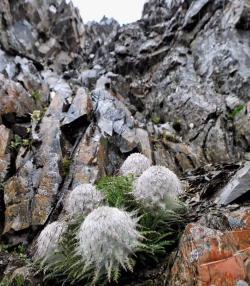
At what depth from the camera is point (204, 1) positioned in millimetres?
22531

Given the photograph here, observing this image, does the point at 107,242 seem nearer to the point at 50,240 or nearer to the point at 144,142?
the point at 50,240

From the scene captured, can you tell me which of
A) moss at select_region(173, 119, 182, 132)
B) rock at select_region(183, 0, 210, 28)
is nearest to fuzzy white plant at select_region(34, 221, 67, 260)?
moss at select_region(173, 119, 182, 132)

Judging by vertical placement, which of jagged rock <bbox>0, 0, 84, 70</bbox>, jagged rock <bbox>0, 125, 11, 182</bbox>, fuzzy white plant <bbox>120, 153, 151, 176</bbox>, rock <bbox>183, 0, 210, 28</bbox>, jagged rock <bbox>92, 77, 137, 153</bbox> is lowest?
fuzzy white plant <bbox>120, 153, 151, 176</bbox>

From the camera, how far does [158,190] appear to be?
199 inches

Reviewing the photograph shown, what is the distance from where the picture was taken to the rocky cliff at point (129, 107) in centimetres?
930

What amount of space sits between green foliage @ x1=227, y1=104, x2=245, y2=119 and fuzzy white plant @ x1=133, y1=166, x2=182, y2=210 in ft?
38.8

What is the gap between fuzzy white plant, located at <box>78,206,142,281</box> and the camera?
4301 millimetres

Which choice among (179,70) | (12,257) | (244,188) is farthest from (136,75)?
(244,188)

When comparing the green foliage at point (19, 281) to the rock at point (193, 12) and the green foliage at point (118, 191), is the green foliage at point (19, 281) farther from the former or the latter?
the rock at point (193, 12)

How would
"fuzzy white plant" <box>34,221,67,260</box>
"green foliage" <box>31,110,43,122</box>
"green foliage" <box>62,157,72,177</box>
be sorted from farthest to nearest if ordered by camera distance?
"green foliage" <box>31,110,43,122</box> < "green foliage" <box>62,157,72,177</box> < "fuzzy white plant" <box>34,221,67,260</box>

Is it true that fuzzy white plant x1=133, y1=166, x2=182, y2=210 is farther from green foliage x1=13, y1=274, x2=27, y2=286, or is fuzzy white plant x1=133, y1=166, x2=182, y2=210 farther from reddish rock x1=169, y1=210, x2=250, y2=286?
green foliage x1=13, y1=274, x2=27, y2=286

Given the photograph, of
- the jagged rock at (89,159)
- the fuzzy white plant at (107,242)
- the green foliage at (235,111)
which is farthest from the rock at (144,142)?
the fuzzy white plant at (107,242)

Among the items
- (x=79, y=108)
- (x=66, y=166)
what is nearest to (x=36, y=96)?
(x=79, y=108)

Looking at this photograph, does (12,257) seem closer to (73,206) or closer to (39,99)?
(73,206)
